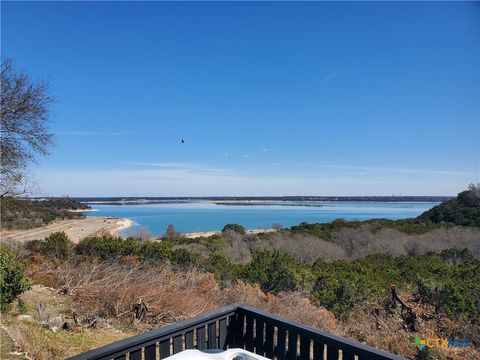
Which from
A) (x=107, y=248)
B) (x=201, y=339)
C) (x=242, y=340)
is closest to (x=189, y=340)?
(x=201, y=339)

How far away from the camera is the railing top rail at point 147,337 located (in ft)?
5.64

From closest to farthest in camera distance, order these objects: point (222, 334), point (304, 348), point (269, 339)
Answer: point (304, 348), point (269, 339), point (222, 334)

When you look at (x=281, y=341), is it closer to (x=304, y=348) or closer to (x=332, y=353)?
(x=304, y=348)

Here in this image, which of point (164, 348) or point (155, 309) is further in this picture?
point (155, 309)

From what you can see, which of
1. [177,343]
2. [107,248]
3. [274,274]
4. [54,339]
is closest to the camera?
[177,343]

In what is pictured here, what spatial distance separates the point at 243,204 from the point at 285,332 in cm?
8917

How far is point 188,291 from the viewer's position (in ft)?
23.2

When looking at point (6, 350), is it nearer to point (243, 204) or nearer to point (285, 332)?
point (285, 332)

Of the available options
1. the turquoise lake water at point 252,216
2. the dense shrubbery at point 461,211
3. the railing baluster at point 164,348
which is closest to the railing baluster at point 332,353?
the railing baluster at point 164,348

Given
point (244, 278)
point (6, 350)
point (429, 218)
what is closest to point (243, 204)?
point (429, 218)

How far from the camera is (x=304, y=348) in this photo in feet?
6.57

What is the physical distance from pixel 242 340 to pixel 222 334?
162mm

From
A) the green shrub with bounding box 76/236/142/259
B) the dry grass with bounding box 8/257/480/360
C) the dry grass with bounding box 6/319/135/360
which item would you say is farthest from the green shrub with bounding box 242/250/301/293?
the dry grass with bounding box 6/319/135/360

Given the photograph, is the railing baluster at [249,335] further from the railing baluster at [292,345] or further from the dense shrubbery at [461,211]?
the dense shrubbery at [461,211]
